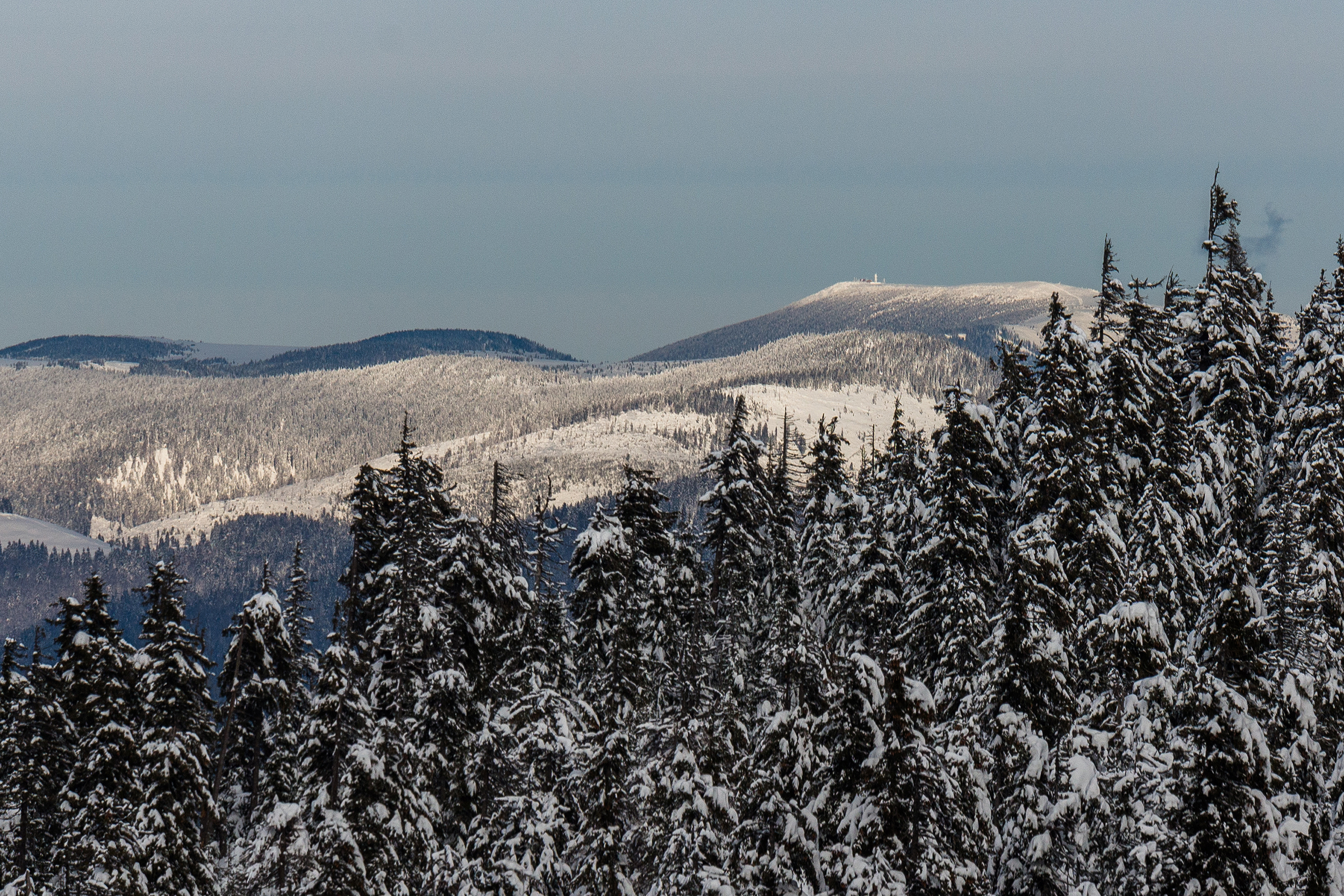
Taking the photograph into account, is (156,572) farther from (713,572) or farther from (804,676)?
(804,676)

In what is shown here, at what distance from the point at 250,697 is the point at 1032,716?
31.3 meters

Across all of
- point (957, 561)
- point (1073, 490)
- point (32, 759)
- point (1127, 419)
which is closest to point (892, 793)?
point (957, 561)

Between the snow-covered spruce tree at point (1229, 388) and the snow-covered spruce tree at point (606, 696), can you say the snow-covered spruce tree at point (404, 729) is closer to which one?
the snow-covered spruce tree at point (606, 696)

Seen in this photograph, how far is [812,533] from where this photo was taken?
49.6 m

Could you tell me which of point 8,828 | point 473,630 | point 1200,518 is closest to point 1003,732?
point 1200,518

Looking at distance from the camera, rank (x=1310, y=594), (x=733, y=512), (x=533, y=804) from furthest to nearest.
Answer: (x=733, y=512)
(x=533, y=804)
(x=1310, y=594)

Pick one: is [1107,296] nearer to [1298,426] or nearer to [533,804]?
[1298,426]

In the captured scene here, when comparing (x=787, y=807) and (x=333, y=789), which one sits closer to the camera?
(x=787, y=807)

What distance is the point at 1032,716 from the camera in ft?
86.1

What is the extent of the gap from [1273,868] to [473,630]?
1866 cm

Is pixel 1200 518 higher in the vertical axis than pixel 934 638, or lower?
higher

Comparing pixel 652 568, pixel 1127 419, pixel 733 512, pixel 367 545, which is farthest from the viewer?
pixel 733 512

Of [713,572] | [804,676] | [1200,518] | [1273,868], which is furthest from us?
[713,572]

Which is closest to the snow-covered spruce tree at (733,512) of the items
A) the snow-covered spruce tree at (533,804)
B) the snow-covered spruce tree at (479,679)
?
the snow-covered spruce tree at (479,679)
